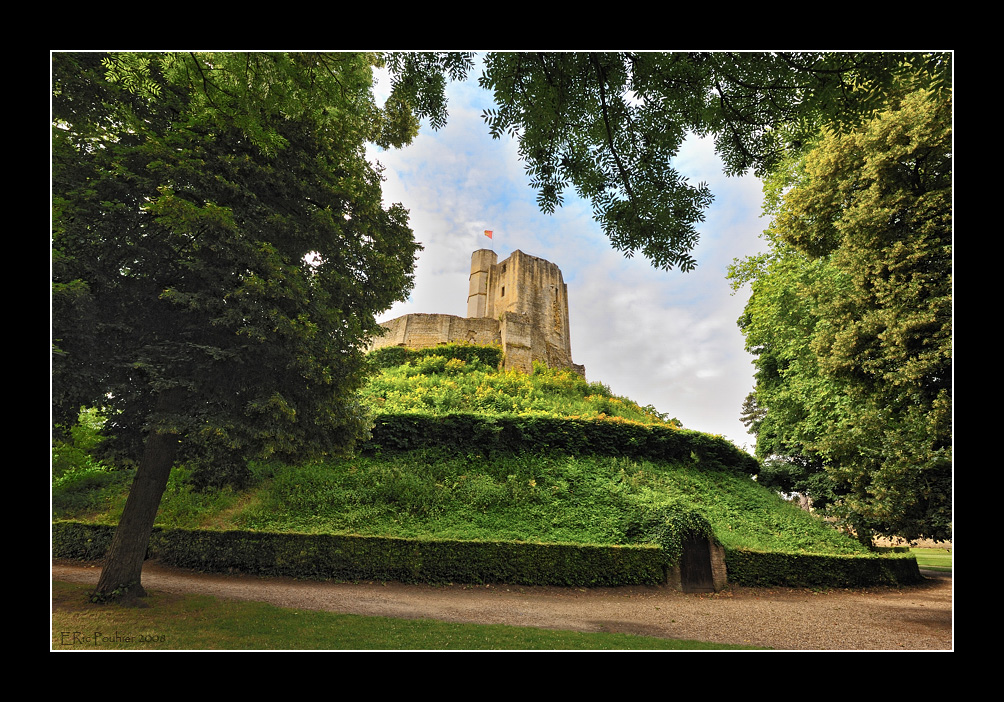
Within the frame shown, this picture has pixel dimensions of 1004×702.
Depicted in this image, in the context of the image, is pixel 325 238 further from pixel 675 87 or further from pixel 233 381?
pixel 675 87

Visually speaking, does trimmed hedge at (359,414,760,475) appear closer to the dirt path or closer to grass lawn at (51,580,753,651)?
the dirt path

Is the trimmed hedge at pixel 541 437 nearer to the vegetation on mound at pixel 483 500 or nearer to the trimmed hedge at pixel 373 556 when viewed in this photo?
the vegetation on mound at pixel 483 500

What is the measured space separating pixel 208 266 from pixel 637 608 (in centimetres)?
1037

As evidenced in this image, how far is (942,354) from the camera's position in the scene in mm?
7227

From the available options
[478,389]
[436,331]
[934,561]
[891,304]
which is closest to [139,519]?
[891,304]

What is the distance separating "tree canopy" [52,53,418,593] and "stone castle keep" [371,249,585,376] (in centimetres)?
2206

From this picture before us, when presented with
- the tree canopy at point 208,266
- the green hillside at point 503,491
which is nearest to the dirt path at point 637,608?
the green hillside at point 503,491

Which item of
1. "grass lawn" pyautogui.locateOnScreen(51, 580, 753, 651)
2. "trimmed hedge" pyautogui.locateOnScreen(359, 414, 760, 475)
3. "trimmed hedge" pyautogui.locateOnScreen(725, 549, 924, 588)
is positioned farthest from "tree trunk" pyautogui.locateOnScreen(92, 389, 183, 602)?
"trimmed hedge" pyautogui.locateOnScreen(725, 549, 924, 588)

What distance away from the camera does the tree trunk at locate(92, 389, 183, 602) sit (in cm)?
664

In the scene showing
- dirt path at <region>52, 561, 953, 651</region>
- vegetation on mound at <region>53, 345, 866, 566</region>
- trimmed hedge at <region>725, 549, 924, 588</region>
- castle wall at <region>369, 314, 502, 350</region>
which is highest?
castle wall at <region>369, 314, 502, 350</region>

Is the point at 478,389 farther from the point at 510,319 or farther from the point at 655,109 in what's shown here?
the point at 655,109

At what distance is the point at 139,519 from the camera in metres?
6.96
